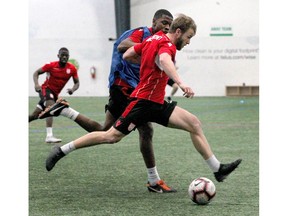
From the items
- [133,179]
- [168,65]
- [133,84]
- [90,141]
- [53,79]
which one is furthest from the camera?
[53,79]

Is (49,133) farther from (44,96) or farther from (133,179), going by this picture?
(133,179)

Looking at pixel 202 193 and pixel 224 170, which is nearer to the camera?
pixel 202 193

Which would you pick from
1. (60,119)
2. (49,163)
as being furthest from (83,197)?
(60,119)

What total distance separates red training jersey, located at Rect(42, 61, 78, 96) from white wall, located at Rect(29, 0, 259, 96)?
1881 cm

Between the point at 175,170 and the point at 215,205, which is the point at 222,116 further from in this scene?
the point at 215,205

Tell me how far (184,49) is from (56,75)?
1935cm

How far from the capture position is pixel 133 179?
7.39 metres

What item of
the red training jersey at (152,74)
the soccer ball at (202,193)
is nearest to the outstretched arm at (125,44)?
the red training jersey at (152,74)

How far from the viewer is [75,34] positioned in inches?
1262

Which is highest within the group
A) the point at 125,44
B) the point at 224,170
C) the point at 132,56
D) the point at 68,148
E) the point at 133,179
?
the point at 125,44

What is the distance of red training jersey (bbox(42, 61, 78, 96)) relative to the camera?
12859mm

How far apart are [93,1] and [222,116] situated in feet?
53.0

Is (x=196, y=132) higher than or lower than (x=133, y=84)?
lower

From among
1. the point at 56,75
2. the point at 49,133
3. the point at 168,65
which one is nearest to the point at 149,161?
the point at 168,65
